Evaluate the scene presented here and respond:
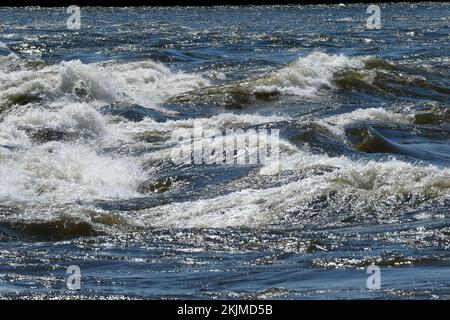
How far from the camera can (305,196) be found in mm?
11094

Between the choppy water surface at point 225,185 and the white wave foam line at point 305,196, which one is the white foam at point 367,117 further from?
the white wave foam line at point 305,196

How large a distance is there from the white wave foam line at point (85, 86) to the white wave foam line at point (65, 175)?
208 inches

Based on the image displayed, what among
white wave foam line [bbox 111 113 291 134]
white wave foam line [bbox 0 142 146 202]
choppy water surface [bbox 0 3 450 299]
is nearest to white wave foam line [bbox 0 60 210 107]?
choppy water surface [bbox 0 3 450 299]

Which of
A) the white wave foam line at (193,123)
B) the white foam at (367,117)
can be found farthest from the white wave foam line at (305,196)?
the white wave foam line at (193,123)

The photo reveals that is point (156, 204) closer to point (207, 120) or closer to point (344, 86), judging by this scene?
point (207, 120)

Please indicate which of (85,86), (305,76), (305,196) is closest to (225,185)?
(305,196)

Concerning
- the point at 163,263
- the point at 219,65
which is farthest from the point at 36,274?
the point at 219,65

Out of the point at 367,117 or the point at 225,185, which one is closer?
the point at 225,185

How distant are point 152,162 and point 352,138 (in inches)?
130

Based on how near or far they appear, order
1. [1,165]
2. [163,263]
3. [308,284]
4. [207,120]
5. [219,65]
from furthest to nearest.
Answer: [219,65] < [207,120] < [1,165] < [163,263] < [308,284]

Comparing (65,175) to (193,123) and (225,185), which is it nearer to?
(225,185)

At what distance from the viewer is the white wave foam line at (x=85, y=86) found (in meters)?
19.7

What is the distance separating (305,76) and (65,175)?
1118 cm

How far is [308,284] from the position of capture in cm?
797
